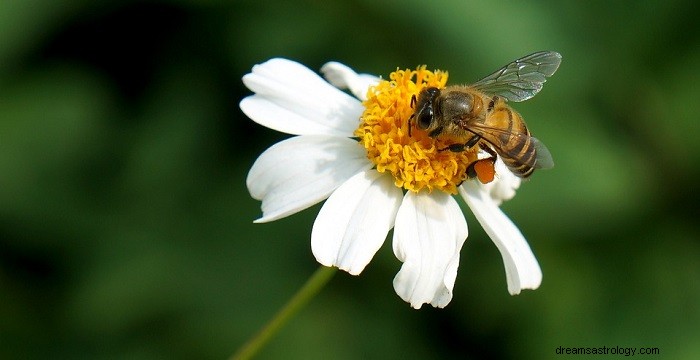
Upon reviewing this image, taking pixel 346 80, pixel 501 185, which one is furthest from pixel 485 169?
pixel 346 80

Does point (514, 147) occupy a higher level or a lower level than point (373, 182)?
higher

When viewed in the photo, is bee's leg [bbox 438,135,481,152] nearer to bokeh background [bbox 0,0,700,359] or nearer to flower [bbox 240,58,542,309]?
flower [bbox 240,58,542,309]

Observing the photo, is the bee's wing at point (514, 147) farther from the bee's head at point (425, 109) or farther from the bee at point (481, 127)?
the bee's head at point (425, 109)

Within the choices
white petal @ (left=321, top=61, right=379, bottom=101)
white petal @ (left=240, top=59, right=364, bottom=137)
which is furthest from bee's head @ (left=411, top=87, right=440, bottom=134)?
white petal @ (left=321, top=61, right=379, bottom=101)

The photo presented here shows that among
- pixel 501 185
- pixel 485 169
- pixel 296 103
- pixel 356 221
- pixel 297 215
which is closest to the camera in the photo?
pixel 356 221

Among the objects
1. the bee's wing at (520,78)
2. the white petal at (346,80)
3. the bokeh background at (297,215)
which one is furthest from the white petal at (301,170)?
the bokeh background at (297,215)

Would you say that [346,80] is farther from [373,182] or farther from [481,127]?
[481,127]

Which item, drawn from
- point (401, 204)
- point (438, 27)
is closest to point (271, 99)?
point (401, 204)
